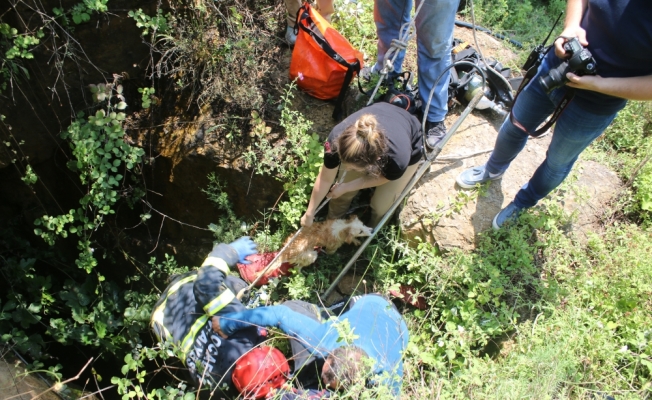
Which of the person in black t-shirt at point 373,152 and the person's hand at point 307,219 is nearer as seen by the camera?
the person in black t-shirt at point 373,152

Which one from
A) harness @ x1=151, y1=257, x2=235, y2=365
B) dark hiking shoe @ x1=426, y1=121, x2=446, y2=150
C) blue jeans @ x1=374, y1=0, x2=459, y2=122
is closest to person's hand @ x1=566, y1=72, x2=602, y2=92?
blue jeans @ x1=374, y1=0, x2=459, y2=122

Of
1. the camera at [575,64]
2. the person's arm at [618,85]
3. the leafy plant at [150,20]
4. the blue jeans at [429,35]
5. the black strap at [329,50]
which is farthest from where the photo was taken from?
the black strap at [329,50]

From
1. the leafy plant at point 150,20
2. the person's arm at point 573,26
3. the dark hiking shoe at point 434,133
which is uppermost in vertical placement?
the person's arm at point 573,26

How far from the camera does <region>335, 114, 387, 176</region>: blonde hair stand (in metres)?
2.56

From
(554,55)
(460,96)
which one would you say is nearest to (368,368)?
(554,55)

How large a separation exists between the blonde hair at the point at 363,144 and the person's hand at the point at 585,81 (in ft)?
3.48

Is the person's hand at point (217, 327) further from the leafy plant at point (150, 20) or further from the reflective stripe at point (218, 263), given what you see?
the leafy plant at point (150, 20)

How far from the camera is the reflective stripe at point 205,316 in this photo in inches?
112

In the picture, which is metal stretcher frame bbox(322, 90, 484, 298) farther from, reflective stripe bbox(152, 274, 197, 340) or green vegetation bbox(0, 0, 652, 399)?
reflective stripe bbox(152, 274, 197, 340)

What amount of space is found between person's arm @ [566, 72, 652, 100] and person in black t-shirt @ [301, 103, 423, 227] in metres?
0.99

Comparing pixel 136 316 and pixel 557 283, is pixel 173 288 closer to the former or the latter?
pixel 136 316

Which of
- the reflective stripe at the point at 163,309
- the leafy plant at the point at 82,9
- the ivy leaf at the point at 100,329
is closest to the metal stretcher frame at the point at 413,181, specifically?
the reflective stripe at the point at 163,309

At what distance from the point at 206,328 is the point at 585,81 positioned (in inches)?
107

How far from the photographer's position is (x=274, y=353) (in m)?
2.69
